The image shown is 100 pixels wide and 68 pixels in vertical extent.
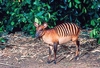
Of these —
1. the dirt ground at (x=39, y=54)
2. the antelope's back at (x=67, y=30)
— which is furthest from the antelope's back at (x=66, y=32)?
the dirt ground at (x=39, y=54)

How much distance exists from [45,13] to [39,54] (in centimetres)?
122

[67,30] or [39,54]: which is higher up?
[67,30]

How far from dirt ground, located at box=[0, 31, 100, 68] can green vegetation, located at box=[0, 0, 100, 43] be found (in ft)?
1.18

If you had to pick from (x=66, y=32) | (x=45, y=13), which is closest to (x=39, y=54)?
(x=66, y=32)

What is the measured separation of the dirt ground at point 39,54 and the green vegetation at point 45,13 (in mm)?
358

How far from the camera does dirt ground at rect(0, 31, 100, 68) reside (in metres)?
7.39

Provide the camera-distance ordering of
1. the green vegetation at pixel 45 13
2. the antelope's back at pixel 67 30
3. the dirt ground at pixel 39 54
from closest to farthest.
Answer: the dirt ground at pixel 39 54 → the antelope's back at pixel 67 30 → the green vegetation at pixel 45 13

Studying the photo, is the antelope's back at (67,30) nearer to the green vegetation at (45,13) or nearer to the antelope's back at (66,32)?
the antelope's back at (66,32)

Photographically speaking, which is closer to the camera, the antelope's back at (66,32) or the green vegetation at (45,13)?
the antelope's back at (66,32)

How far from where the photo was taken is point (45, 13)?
344 inches

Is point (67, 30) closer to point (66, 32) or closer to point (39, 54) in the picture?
point (66, 32)

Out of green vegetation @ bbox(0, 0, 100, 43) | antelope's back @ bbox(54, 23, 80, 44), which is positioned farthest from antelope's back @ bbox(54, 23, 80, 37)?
green vegetation @ bbox(0, 0, 100, 43)

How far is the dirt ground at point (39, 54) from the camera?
7395mm

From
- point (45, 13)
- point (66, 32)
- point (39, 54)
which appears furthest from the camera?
point (45, 13)
